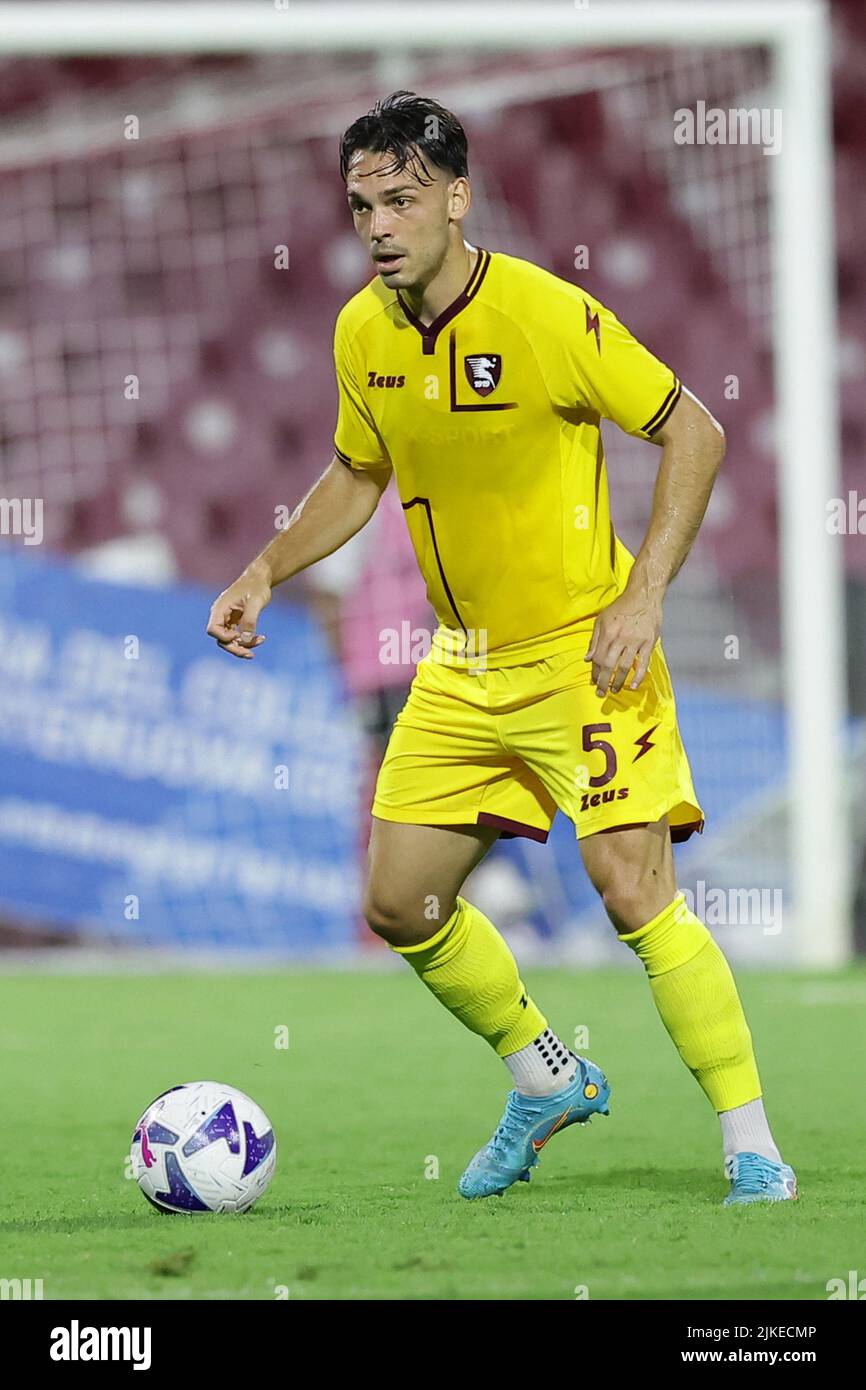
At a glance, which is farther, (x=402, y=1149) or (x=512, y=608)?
(x=402, y=1149)

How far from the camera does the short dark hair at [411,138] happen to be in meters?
3.46

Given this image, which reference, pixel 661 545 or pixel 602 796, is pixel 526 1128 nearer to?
pixel 602 796

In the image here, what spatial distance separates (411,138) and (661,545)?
79 cm

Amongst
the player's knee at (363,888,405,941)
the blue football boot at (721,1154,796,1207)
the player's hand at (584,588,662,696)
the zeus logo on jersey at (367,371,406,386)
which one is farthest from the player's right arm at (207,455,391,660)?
the blue football boot at (721,1154,796,1207)

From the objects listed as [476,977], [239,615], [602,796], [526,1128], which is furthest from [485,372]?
[526,1128]

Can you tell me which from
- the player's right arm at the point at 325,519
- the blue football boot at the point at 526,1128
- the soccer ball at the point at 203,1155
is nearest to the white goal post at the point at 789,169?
the blue football boot at the point at 526,1128

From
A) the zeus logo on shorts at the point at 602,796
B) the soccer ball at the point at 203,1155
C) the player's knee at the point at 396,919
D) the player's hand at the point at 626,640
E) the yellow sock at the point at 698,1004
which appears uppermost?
the player's hand at the point at 626,640

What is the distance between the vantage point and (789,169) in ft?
25.0

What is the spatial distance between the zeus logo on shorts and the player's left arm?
0.57 ft

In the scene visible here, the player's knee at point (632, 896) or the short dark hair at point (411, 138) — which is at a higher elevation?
the short dark hair at point (411, 138)

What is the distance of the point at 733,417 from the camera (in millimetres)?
8102

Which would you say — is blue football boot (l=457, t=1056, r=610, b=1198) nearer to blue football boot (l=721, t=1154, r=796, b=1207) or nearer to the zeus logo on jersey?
blue football boot (l=721, t=1154, r=796, b=1207)

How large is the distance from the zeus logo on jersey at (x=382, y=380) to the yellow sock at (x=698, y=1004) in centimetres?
101

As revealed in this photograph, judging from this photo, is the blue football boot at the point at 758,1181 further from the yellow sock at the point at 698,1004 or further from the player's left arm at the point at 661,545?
the player's left arm at the point at 661,545
